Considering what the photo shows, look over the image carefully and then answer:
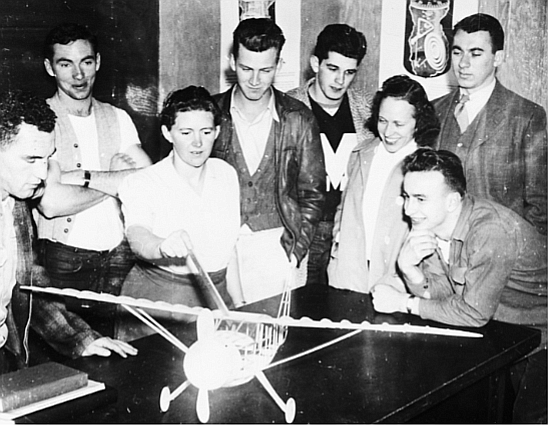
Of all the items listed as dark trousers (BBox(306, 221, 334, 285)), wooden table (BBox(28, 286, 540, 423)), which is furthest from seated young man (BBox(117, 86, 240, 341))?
dark trousers (BBox(306, 221, 334, 285))

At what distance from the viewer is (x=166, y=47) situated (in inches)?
118

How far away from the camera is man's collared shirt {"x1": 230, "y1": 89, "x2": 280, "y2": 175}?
3061 millimetres

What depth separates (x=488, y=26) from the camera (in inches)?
108

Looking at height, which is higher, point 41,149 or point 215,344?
point 41,149

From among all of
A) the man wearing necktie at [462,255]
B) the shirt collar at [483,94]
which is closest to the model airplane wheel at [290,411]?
the man wearing necktie at [462,255]

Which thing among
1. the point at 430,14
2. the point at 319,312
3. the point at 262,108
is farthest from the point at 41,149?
the point at 430,14

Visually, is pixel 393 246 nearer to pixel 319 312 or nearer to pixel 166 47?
pixel 319 312

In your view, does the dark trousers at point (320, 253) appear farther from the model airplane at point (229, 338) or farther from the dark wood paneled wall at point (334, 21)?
the dark wood paneled wall at point (334, 21)

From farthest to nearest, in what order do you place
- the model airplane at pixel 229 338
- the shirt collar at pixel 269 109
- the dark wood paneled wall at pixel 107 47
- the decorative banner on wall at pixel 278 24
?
the shirt collar at pixel 269 109
the decorative banner on wall at pixel 278 24
the dark wood paneled wall at pixel 107 47
the model airplane at pixel 229 338

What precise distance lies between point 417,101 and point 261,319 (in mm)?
979

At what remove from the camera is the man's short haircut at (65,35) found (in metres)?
2.78

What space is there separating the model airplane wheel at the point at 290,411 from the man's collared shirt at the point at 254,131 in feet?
3.32

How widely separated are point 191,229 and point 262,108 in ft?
1.81

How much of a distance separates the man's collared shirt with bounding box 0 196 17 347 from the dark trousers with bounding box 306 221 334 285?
113cm
